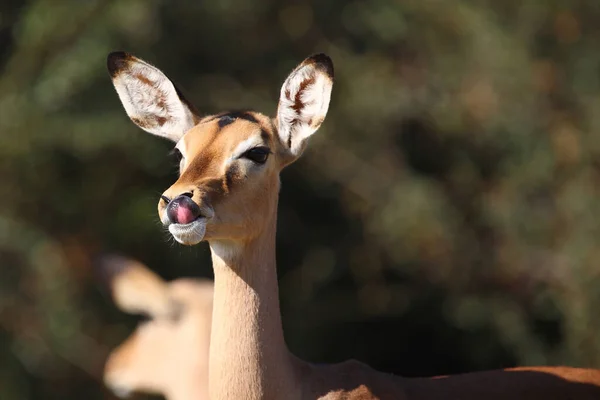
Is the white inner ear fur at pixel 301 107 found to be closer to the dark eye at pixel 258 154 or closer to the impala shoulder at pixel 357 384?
the dark eye at pixel 258 154

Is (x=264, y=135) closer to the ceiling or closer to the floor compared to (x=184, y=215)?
closer to the ceiling

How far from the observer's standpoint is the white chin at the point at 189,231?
13.6 ft

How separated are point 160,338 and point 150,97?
8.16 ft

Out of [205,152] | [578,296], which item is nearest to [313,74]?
[205,152]

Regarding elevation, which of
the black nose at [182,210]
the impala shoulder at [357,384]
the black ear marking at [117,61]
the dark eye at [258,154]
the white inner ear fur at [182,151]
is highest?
the black ear marking at [117,61]

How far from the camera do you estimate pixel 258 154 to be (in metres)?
4.62

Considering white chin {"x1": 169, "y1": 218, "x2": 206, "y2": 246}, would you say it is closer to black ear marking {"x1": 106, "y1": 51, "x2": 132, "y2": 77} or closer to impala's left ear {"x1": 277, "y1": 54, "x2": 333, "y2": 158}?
impala's left ear {"x1": 277, "y1": 54, "x2": 333, "y2": 158}

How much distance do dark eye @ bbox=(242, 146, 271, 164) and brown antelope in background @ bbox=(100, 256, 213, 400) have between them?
7.64 feet

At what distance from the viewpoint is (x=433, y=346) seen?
42.1 ft

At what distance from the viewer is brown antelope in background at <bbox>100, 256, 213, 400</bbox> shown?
6832 millimetres

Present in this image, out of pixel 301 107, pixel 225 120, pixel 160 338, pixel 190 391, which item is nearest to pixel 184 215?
pixel 225 120

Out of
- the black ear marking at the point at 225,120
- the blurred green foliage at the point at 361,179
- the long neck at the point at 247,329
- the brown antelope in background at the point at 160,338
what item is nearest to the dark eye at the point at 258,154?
the black ear marking at the point at 225,120

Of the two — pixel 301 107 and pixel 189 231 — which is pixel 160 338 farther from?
pixel 189 231

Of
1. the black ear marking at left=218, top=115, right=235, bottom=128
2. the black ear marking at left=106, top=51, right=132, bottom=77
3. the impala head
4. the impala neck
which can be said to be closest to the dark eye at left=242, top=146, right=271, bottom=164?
the impala head
